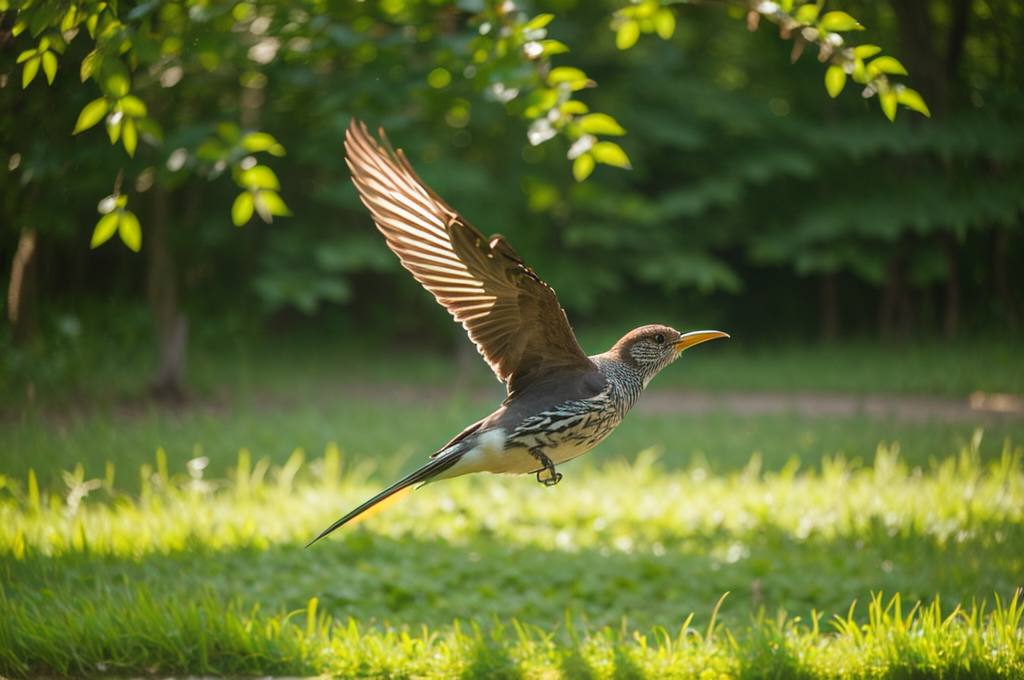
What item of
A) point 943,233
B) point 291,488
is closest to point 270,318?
point 291,488

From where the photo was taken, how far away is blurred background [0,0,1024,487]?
24.4 ft

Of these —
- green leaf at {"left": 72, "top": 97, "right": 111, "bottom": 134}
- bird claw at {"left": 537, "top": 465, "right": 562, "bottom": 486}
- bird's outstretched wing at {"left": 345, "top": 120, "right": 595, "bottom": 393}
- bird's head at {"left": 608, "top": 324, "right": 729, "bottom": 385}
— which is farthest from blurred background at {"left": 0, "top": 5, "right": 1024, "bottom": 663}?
bird claw at {"left": 537, "top": 465, "right": 562, "bottom": 486}

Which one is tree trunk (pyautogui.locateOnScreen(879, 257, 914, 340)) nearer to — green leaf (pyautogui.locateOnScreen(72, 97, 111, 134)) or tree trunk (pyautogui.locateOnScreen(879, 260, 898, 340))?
tree trunk (pyautogui.locateOnScreen(879, 260, 898, 340))

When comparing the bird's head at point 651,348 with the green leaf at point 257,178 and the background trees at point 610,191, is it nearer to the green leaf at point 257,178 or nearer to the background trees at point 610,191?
the green leaf at point 257,178

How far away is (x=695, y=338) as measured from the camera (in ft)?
9.36

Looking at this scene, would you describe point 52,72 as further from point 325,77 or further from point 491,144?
point 491,144

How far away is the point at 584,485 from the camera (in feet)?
22.0

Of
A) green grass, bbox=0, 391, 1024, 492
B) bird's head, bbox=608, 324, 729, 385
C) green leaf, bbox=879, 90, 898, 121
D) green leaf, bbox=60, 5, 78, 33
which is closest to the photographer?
bird's head, bbox=608, 324, 729, 385

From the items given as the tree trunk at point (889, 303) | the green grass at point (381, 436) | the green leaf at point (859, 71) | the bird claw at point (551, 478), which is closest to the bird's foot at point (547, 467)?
the bird claw at point (551, 478)

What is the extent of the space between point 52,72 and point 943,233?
417 inches

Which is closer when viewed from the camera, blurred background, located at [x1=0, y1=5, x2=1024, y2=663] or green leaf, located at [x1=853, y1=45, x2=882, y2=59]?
green leaf, located at [x1=853, y1=45, x2=882, y2=59]

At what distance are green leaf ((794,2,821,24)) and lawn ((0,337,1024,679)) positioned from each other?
2.43 meters

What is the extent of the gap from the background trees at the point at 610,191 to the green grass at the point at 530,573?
217 cm

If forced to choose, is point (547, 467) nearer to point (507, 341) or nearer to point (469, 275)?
point (507, 341)
